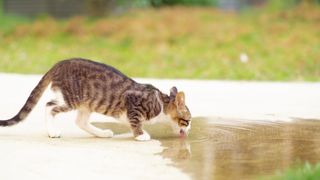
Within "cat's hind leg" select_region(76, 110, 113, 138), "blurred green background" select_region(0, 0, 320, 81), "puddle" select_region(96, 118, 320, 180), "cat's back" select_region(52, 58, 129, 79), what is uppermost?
"blurred green background" select_region(0, 0, 320, 81)

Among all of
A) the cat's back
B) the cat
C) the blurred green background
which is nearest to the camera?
the cat

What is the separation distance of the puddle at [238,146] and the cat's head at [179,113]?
11 cm

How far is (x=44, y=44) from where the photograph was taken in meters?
18.8

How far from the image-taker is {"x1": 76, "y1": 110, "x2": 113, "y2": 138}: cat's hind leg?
6.89m

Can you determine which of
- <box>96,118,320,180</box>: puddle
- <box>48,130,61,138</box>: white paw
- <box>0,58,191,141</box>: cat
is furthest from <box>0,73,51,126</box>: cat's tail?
<box>96,118,320,180</box>: puddle

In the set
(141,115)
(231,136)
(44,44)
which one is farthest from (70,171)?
(44,44)

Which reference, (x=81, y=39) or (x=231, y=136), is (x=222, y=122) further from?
(x=81, y=39)

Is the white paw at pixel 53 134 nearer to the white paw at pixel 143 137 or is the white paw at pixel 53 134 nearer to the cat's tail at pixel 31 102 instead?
the cat's tail at pixel 31 102

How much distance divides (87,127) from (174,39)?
11286mm

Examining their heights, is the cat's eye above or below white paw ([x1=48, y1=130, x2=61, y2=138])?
above

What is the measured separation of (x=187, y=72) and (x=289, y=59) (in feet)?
8.37

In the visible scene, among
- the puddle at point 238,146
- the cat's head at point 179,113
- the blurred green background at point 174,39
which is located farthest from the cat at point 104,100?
the blurred green background at point 174,39

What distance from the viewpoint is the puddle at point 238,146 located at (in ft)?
17.5

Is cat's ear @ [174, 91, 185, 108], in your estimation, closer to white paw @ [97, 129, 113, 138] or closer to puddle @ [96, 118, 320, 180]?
puddle @ [96, 118, 320, 180]
